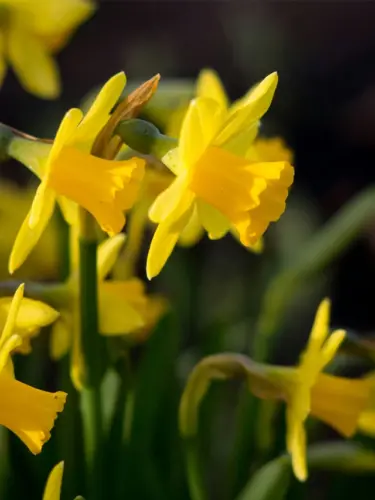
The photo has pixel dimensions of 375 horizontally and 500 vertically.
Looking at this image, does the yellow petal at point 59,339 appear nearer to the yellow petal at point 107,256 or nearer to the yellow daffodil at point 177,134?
the yellow petal at point 107,256

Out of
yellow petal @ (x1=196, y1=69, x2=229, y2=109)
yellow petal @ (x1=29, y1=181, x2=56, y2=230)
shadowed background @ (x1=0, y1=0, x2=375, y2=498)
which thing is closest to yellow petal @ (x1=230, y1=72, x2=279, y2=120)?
yellow petal @ (x1=29, y1=181, x2=56, y2=230)

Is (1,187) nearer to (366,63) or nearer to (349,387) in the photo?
(349,387)

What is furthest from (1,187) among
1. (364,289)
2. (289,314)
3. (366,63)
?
(366,63)

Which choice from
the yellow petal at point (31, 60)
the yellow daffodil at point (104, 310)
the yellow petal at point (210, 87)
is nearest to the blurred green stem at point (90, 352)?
the yellow daffodil at point (104, 310)

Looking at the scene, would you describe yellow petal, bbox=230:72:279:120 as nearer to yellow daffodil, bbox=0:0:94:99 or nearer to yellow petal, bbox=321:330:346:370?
yellow petal, bbox=321:330:346:370

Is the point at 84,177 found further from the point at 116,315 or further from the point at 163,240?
the point at 116,315
